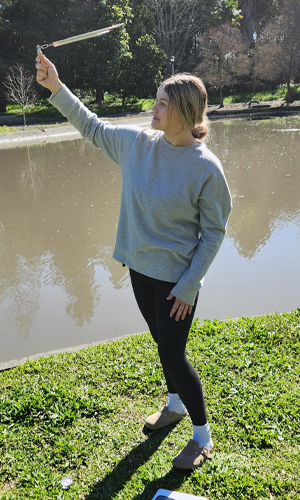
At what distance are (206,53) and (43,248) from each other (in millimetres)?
29127

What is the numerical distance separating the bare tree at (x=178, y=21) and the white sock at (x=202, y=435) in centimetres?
3466

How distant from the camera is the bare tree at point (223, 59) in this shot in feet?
100

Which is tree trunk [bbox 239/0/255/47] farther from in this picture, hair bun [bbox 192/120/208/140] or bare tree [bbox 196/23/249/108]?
hair bun [bbox 192/120/208/140]

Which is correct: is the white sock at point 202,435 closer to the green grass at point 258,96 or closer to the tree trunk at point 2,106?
the tree trunk at point 2,106

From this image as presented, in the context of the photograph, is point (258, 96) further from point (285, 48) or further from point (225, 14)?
point (225, 14)

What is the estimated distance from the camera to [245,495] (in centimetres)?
190

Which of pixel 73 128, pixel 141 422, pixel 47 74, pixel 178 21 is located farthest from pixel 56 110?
pixel 141 422

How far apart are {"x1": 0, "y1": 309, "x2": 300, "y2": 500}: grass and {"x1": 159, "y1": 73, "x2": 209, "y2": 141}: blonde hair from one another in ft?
4.98

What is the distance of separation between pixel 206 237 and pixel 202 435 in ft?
3.10

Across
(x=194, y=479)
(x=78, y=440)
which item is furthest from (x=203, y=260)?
(x=78, y=440)

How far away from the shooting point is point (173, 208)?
1879 millimetres

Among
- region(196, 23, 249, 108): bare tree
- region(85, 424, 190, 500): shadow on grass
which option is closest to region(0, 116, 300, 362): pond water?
region(85, 424, 190, 500): shadow on grass

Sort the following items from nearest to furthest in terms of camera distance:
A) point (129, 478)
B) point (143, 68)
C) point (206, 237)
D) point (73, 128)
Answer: point (206, 237)
point (129, 478)
point (73, 128)
point (143, 68)

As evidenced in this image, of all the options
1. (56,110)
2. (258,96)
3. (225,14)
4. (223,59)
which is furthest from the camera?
(225,14)
